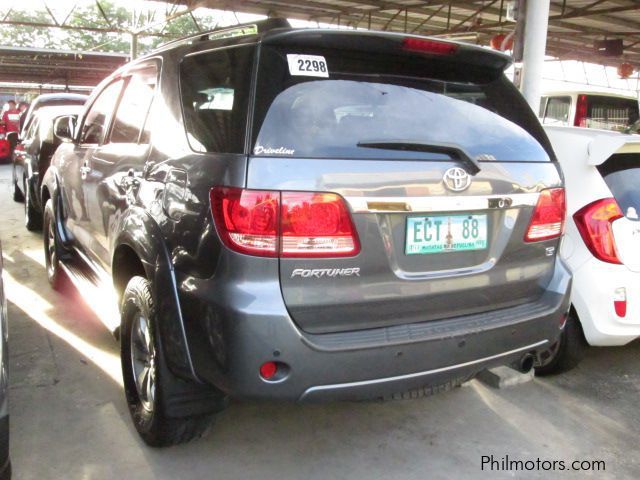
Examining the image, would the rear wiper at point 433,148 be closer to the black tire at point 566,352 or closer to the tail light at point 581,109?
the black tire at point 566,352

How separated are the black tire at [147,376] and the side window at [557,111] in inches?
299

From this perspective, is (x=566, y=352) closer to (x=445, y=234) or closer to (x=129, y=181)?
(x=445, y=234)

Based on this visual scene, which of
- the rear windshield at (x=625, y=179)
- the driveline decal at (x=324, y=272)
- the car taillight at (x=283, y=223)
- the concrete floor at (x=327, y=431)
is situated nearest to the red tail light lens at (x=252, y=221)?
the car taillight at (x=283, y=223)

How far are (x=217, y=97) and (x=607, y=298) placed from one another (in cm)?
240

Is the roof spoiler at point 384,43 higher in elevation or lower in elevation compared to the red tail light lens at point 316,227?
higher

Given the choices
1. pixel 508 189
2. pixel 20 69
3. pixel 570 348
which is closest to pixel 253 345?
pixel 508 189

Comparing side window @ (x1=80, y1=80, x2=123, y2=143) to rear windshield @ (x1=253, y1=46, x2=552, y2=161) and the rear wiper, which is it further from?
the rear wiper

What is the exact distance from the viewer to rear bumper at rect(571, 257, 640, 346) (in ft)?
10.9

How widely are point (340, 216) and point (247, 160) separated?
375 millimetres

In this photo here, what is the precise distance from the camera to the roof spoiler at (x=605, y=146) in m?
3.31

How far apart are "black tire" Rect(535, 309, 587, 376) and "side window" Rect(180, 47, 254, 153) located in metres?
2.33

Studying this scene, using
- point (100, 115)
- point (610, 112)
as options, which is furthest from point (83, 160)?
point (610, 112)

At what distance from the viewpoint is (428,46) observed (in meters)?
2.45

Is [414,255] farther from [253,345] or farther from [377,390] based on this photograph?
[253,345]
